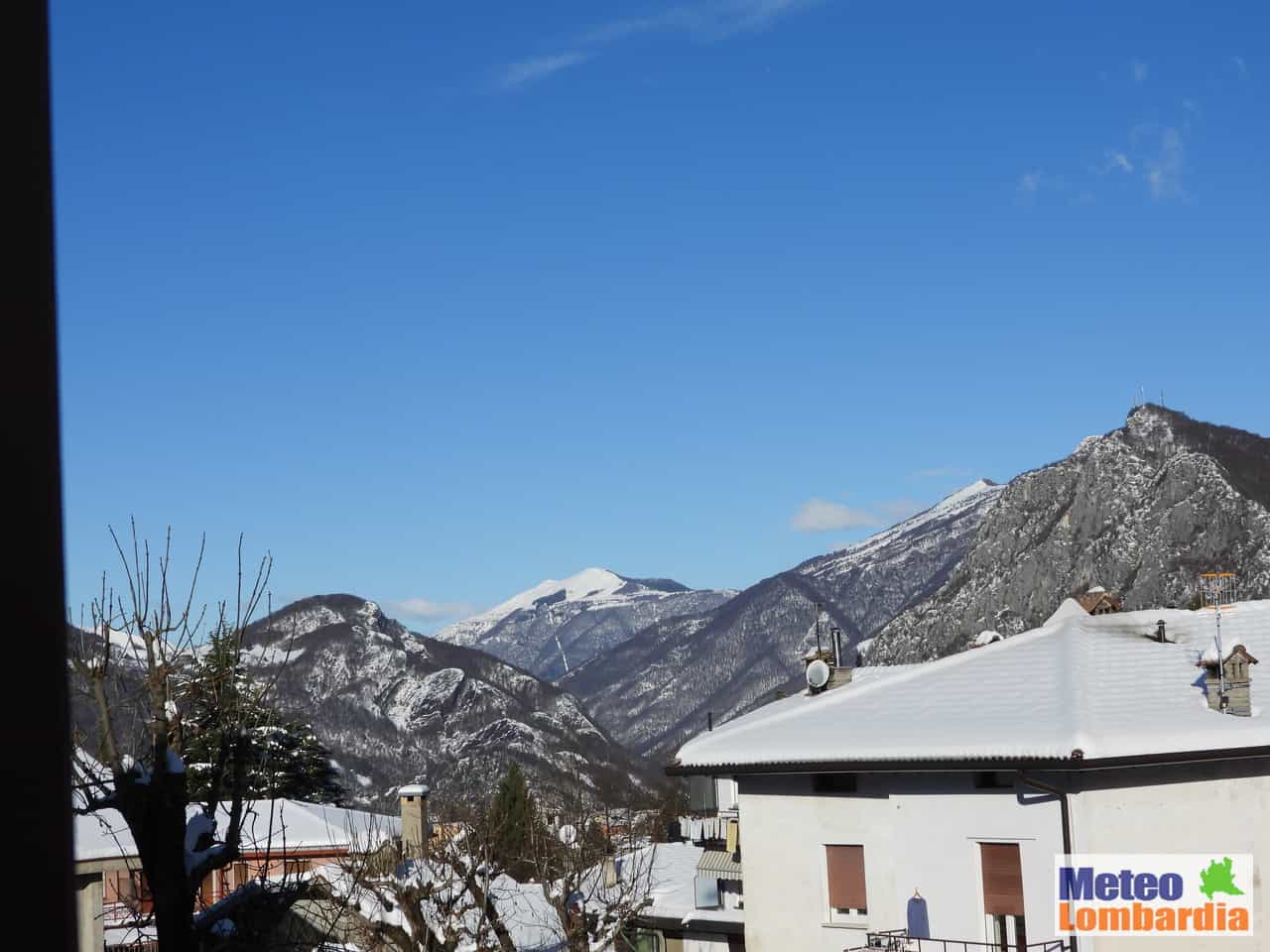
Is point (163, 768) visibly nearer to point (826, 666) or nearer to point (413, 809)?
point (826, 666)

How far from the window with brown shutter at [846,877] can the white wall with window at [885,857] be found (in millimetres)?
16

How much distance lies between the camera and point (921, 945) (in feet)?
64.1

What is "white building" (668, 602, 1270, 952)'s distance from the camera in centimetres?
1822

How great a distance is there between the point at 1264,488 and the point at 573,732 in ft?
300

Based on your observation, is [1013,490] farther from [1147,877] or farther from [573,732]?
[1147,877]

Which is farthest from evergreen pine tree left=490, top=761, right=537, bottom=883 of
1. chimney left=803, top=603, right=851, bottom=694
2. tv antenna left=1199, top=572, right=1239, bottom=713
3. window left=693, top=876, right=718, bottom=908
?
tv antenna left=1199, top=572, right=1239, bottom=713

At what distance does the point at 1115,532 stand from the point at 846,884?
129 metres

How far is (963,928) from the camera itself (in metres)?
19.1

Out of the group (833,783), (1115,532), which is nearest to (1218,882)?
(833,783)

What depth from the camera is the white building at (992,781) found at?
18.2 m

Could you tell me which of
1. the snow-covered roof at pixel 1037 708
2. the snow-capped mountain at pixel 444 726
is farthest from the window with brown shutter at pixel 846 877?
the snow-capped mountain at pixel 444 726

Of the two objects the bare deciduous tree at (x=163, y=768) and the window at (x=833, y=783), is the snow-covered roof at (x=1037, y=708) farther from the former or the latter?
the bare deciduous tree at (x=163, y=768)

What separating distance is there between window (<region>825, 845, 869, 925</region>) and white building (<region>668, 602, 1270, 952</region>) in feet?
0.10

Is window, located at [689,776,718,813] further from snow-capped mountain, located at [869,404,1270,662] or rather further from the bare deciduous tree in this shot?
snow-capped mountain, located at [869,404,1270,662]
